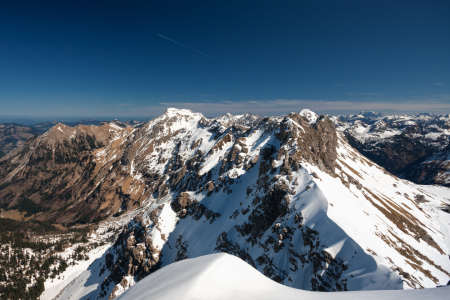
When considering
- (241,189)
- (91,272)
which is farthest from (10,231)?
(241,189)

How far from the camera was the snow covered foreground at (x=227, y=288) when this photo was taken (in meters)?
8.42

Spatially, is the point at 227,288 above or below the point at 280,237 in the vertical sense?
above

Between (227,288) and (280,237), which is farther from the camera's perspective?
(280,237)

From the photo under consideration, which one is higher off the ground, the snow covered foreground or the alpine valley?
the snow covered foreground

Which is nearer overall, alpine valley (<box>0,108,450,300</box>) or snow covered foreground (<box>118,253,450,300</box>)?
snow covered foreground (<box>118,253,450,300</box>)

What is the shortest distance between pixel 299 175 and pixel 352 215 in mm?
17045

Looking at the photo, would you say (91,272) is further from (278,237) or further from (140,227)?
(278,237)

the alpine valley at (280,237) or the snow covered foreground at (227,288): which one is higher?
the snow covered foreground at (227,288)

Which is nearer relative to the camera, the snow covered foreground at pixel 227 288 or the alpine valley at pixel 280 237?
the snow covered foreground at pixel 227 288

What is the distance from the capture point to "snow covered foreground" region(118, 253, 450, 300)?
842 cm

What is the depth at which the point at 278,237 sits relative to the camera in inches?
1818

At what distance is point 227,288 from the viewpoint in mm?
10047

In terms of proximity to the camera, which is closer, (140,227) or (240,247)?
(240,247)

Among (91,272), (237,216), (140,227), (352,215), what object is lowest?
(91,272)
